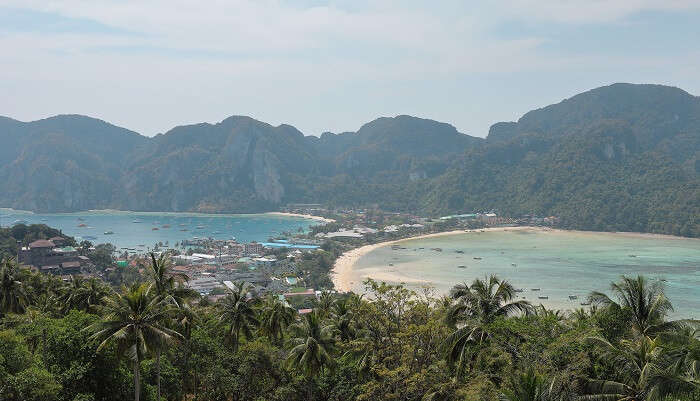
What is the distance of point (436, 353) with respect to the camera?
16.5m

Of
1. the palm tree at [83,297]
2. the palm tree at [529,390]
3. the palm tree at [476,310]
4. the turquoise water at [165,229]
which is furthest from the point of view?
the turquoise water at [165,229]

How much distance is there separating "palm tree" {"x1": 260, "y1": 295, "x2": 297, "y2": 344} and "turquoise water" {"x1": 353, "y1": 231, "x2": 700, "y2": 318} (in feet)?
124

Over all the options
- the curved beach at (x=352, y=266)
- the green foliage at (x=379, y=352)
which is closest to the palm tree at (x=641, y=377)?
the green foliage at (x=379, y=352)

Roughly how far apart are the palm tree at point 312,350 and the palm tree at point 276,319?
19.0 ft

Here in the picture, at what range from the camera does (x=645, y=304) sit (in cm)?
1540

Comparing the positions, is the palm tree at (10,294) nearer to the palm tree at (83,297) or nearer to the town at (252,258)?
the palm tree at (83,297)

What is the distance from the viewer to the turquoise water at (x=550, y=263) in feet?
228

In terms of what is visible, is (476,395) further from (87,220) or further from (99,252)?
(87,220)

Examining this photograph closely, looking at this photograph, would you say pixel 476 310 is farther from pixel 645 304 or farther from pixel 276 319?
pixel 276 319

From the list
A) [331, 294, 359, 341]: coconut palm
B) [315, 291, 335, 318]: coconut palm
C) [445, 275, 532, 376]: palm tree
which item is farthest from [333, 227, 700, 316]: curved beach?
[445, 275, 532, 376]: palm tree

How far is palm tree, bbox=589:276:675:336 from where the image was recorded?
14.9 meters

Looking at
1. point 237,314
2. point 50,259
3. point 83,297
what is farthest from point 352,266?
point 237,314

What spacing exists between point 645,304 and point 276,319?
1588cm

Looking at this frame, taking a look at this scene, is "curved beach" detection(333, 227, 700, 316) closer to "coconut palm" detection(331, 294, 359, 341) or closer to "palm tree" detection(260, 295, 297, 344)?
"palm tree" detection(260, 295, 297, 344)
